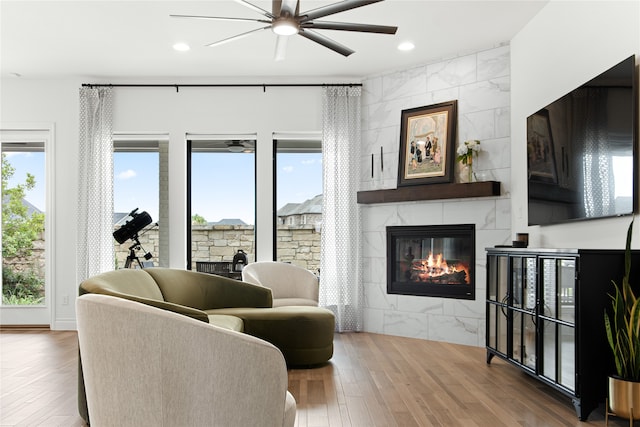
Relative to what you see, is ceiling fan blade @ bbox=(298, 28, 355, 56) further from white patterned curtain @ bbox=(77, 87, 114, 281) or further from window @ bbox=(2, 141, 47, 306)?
window @ bbox=(2, 141, 47, 306)

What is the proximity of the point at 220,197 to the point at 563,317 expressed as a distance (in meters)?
4.32

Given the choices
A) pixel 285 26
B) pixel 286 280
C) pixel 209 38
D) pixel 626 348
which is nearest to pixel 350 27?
pixel 285 26

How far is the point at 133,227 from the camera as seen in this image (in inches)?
250

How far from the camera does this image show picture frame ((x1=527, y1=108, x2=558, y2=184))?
13.2 ft

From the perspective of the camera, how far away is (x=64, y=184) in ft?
20.9

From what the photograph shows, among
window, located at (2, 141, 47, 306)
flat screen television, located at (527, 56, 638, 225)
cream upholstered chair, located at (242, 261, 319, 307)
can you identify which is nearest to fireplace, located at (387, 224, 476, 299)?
cream upholstered chair, located at (242, 261, 319, 307)

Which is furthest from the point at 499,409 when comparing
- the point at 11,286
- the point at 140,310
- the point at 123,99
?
the point at 11,286

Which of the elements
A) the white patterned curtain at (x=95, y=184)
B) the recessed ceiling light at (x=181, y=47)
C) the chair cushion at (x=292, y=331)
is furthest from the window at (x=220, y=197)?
the chair cushion at (x=292, y=331)

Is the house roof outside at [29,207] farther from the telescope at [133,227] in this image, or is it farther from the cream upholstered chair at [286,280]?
the cream upholstered chair at [286,280]

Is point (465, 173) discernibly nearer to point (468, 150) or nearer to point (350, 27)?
point (468, 150)

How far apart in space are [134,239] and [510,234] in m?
4.13

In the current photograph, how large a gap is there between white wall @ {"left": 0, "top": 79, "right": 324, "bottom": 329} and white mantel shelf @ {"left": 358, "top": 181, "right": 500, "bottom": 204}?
1.12m

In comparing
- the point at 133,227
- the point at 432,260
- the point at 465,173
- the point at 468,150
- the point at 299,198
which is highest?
the point at 468,150

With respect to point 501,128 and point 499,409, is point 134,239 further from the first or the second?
point 499,409
